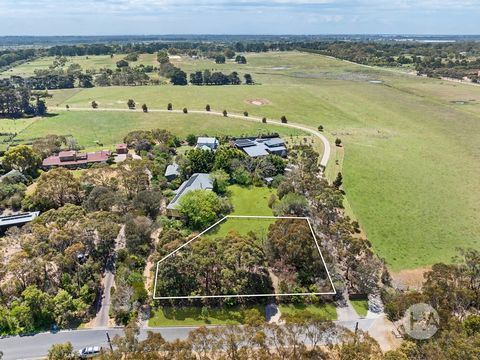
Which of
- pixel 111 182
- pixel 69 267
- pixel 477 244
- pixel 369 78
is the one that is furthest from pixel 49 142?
pixel 369 78

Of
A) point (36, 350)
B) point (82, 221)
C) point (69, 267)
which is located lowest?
point (36, 350)

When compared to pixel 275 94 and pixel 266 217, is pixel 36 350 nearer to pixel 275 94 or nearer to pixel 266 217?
pixel 266 217

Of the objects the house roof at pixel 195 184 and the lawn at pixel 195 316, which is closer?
the lawn at pixel 195 316

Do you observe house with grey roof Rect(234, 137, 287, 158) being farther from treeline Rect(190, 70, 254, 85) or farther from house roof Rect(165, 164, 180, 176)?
treeline Rect(190, 70, 254, 85)

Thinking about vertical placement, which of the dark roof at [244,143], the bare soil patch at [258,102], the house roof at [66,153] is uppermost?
the bare soil patch at [258,102]

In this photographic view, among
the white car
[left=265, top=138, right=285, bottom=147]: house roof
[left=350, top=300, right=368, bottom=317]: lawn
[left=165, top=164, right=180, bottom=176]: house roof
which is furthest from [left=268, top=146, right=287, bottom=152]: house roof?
the white car

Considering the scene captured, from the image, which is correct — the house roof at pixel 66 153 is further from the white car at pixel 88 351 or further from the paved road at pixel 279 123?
the white car at pixel 88 351

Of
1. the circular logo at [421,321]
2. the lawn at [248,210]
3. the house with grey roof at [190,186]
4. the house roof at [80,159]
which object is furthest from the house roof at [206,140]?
the circular logo at [421,321]

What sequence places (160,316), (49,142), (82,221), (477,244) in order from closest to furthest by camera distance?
(160,316)
(82,221)
(477,244)
(49,142)
